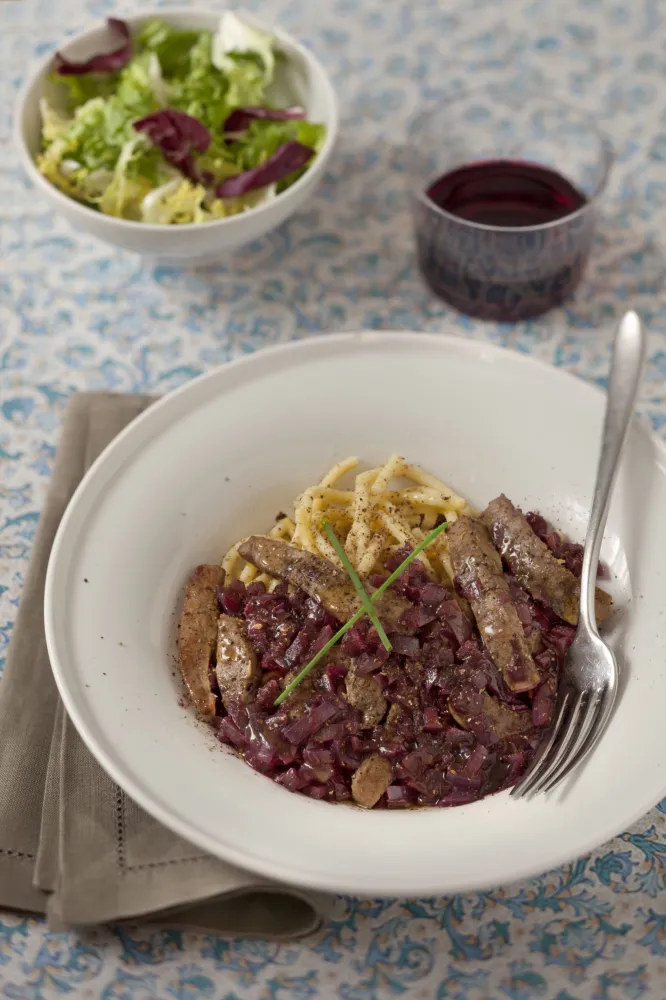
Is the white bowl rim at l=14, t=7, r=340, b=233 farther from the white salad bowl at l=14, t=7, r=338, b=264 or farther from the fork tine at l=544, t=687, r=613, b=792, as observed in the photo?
the fork tine at l=544, t=687, r=613, b=792

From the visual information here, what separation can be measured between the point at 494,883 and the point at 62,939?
1.37m

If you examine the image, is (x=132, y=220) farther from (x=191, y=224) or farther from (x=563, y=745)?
(x=563, y=745)

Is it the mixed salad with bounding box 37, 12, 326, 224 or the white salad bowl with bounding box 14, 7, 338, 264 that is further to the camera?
the mixed salad with bounding box 37, 12, 326, 224

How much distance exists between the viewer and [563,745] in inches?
121

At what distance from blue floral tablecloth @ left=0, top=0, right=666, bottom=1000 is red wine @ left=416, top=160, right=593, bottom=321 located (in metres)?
0.13

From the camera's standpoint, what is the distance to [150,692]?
10.4ft

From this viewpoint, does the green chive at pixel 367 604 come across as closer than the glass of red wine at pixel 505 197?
Yes

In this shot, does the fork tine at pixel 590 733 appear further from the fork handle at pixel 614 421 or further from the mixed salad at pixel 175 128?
the mixed salad at pixel 175 128

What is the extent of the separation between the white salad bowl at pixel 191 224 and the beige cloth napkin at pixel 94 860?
2.02m

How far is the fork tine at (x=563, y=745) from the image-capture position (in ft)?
9.68

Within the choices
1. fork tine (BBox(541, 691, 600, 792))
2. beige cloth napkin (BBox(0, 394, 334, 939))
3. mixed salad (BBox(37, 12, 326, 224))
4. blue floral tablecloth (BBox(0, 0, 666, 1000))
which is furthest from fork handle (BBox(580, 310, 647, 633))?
mixed salad (BBox(37, 12, 326, 224))

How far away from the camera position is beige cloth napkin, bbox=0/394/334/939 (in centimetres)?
302

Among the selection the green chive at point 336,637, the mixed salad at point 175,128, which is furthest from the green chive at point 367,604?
the mixed salad at point 175,128

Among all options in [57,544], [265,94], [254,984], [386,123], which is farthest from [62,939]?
[386,123]
